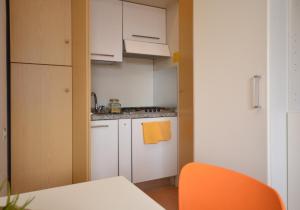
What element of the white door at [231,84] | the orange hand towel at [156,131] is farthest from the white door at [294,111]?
the orange hand towel at [156,131]

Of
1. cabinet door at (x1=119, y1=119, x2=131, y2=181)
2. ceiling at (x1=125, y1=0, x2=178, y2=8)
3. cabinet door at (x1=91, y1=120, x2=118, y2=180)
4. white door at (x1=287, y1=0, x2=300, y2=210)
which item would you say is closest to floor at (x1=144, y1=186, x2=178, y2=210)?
cabinet door at (x1=119, y1=119, x2=131, y2=181)

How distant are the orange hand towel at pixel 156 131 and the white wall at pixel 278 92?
1299 millimetres

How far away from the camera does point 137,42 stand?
2789 mm

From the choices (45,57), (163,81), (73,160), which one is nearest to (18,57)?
(45,57)

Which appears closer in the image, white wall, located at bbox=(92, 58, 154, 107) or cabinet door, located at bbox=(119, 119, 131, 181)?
cabinet door, located at bbox=(119, 119, 131, 181)

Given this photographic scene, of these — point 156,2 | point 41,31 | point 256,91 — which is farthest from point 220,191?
point 156,2

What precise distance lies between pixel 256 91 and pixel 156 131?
132 centimetres

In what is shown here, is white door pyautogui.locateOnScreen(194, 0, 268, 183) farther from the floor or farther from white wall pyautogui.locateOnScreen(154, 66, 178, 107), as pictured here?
white wall pyautogui.locateOnScreen(154, 66, 178, 107)

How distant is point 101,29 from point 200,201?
7.38 ft

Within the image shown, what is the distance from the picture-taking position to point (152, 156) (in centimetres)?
258

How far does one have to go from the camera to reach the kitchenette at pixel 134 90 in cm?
239

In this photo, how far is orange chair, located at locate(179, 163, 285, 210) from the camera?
2.13 ft

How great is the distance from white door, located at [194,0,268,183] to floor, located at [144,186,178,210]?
76 cm

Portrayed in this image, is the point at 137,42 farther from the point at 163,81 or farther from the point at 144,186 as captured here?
the point at 144,186
